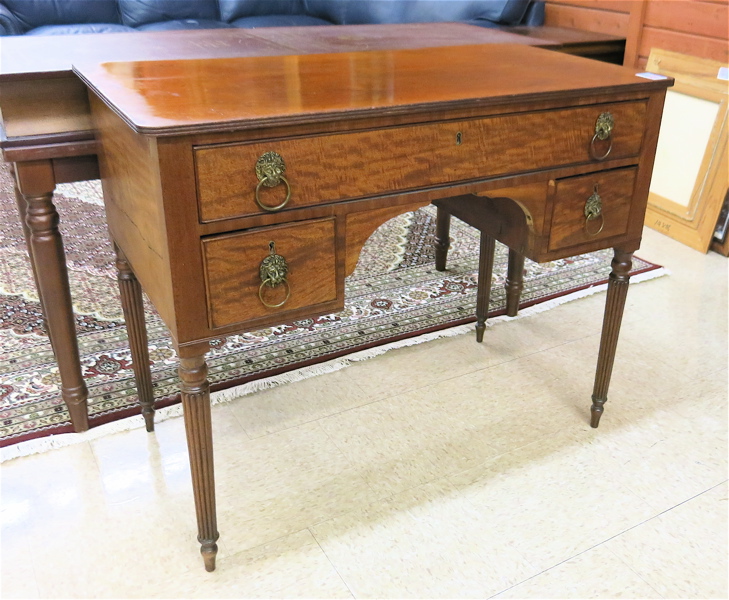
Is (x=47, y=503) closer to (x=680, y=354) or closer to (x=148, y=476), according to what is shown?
(x=148, y=476)

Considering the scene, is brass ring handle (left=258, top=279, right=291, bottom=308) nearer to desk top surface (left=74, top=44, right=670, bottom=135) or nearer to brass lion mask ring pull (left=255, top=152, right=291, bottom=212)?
brass lion mask ring pull (left=255, top=152, right=291, bottom=212)

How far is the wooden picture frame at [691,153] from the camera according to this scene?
8.73ft

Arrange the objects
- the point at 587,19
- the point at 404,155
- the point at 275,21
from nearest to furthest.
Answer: the point at 404,155
the point at 587,19
the point at 275,21

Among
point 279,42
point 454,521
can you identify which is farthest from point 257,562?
point 279,42

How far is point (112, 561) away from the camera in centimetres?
131

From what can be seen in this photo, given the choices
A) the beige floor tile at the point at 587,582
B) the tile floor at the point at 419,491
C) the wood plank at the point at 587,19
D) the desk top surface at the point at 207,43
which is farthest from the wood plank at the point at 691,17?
the beige floor tile at the point at 587,582

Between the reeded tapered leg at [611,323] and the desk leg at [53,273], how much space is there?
3.97 feet

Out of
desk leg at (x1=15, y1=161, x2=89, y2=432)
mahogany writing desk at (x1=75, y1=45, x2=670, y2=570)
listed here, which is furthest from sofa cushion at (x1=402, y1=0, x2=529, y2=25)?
desk leg at (x1=15, y1=161, x2=89, y2=432)

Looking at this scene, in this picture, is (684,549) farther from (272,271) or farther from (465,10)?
(465,10)

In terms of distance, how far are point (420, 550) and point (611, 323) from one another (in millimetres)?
683

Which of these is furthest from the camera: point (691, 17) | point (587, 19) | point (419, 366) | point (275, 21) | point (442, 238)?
point (275, 21)

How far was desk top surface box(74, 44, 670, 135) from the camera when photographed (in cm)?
102

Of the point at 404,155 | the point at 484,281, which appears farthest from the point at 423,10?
the point at 404,155

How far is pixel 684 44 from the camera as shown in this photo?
2828mm
